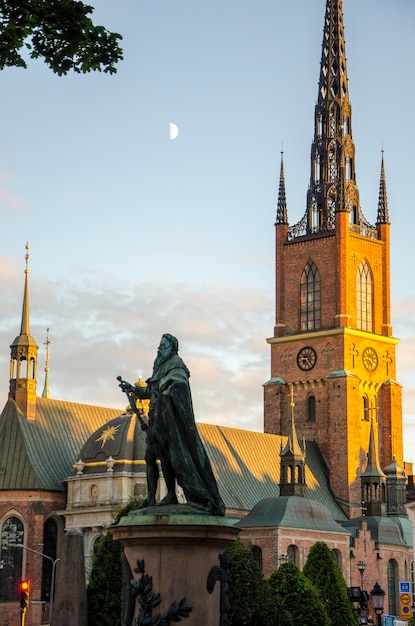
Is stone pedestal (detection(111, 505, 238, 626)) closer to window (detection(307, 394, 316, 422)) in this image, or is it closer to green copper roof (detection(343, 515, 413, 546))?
green copper roof (detection(343, 515, 413, 546))

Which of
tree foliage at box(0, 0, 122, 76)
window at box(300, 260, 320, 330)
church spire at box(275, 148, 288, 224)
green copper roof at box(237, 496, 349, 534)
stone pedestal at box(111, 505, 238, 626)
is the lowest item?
stone pedestal at box(111, 505, 238, 626)

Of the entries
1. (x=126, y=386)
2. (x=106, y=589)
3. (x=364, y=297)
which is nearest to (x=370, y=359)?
(x=364, y=297)

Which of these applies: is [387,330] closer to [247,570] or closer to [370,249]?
[370,249]

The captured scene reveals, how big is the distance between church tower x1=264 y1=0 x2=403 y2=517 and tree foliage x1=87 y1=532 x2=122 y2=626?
55600 mm

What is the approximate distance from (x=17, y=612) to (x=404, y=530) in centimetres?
3553

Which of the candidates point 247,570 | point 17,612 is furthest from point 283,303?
point 247,570

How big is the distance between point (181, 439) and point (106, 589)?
108ft

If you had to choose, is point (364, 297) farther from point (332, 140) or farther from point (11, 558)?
point (11, 558)

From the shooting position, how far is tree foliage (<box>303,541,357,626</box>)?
214ft

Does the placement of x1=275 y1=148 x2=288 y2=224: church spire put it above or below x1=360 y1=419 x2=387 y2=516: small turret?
above

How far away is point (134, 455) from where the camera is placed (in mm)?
85438

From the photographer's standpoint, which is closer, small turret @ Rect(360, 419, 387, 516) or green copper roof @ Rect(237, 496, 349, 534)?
green copper roof @ Rect(237, 496, 349, 534)

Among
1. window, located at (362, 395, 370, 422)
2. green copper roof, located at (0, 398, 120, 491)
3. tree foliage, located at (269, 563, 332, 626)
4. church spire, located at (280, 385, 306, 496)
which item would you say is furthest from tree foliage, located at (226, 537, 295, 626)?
window, located at (362, 395, 370, 422)

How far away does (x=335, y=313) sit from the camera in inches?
4360
